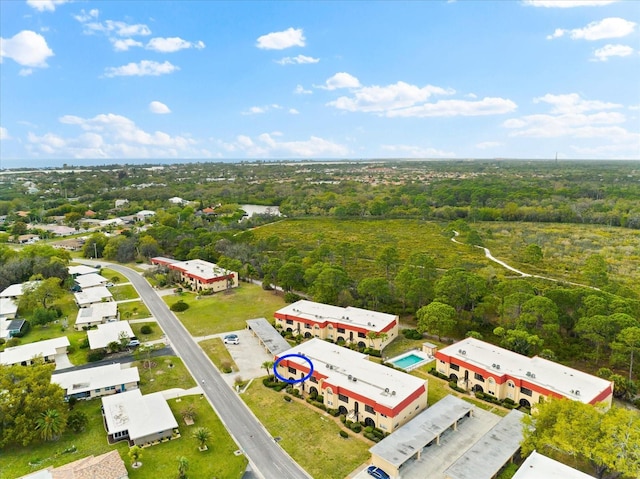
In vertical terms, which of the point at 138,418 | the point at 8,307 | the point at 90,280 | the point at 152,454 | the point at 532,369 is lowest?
the point at 152,454

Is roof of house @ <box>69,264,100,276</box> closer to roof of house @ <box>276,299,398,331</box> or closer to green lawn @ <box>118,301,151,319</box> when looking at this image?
Result: green lawn @ <box>118,301,151,319</box>

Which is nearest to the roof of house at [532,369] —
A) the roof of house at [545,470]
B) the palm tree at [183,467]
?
the roof of house at [545,470]

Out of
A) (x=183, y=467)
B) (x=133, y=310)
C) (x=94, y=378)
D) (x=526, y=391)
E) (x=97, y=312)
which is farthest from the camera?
(x=133, y=310)

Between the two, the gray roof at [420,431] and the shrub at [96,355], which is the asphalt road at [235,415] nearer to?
the gray roof at [420,431]

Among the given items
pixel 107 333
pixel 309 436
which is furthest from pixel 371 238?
pixel 309 436

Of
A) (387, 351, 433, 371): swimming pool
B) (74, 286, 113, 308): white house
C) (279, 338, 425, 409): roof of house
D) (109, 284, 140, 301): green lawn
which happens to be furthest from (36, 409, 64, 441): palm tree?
(109, 284, 140, 301): green lawn

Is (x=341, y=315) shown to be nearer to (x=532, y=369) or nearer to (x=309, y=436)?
(x=309, y=436)

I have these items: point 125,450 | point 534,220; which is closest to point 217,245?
point 125,450
